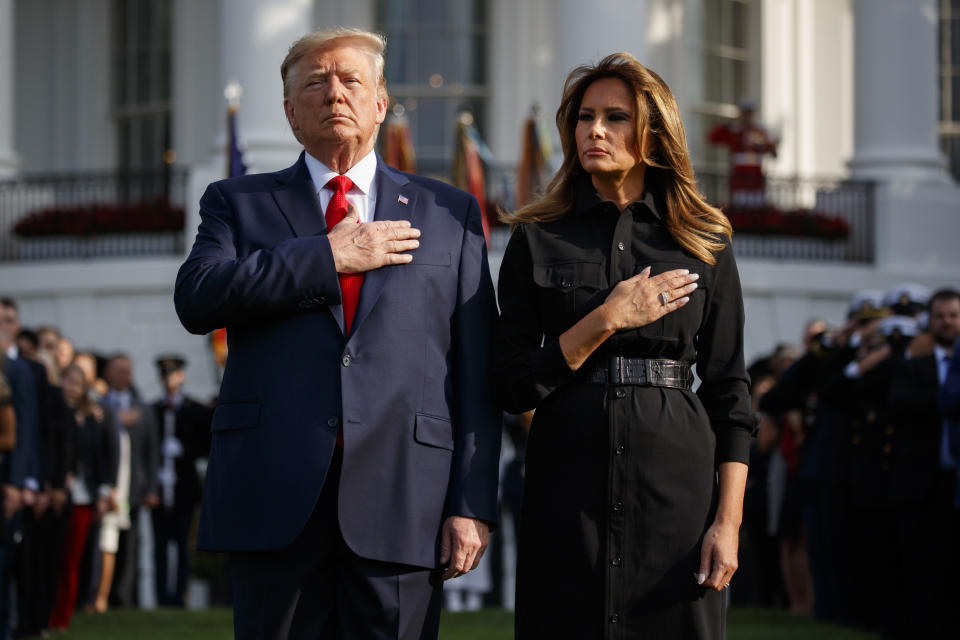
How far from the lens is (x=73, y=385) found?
1310cm

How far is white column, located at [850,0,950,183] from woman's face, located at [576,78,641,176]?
18.0 metres

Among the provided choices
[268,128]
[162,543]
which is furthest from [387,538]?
[268,128]

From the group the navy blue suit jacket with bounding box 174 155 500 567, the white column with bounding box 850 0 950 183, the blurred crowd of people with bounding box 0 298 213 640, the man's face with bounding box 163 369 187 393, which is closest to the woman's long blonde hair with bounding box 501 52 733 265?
the navy blue suit jacket with bounding box 174 155 500 567

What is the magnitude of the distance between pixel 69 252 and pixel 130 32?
5.30m

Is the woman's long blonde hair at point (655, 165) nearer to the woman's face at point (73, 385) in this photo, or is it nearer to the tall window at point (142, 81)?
the woman's face at point (73, 385)

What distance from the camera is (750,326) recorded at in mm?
21406

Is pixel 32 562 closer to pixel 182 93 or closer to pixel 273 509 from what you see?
pixel 273 509

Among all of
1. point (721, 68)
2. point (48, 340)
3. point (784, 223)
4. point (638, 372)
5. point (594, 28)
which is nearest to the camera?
point (638, 372)

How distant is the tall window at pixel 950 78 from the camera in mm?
25547

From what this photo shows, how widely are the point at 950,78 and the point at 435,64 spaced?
7.86m

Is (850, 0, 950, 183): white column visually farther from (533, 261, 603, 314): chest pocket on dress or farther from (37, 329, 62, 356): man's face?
(533, 261, 603, 314): chest pocket on dress

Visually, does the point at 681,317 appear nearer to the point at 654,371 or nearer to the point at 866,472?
the point at 654,371

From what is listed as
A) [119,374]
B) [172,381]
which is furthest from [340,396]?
[172,381]

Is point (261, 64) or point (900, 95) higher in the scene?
point (261, 64)
